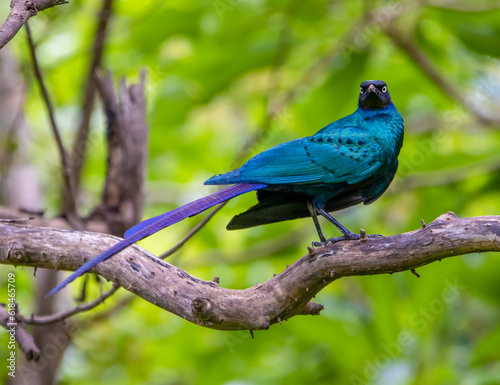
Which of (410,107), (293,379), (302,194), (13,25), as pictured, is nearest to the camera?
(13,25)

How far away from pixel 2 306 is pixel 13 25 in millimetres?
1631

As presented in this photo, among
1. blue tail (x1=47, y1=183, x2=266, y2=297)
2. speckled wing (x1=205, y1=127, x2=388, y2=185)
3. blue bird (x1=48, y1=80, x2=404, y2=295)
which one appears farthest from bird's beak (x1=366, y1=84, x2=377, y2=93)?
blue tail (x1=47, y1=183, x2=266, y2=297)

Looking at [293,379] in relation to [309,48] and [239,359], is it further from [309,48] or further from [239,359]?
[309,48]

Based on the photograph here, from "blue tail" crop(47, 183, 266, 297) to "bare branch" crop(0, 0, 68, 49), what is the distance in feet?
3.31

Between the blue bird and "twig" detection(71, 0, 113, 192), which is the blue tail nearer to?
the blue bird

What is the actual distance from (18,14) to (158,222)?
1.12 meters

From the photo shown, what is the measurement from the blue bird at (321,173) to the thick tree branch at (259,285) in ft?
1.57

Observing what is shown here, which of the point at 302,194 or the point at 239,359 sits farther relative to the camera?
the point at 239,359

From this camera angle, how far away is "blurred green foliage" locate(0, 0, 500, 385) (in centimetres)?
507

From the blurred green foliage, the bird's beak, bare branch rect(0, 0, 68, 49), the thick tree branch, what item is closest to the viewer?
bare branch rect(0, 0, 68, 49)

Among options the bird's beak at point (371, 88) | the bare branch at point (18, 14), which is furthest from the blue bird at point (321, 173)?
the bare branch at point (18, 14)

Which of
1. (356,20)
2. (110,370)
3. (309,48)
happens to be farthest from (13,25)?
(110,370)

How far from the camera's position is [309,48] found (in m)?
6.39

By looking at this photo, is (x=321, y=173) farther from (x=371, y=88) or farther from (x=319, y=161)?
(x=371, y=88)
